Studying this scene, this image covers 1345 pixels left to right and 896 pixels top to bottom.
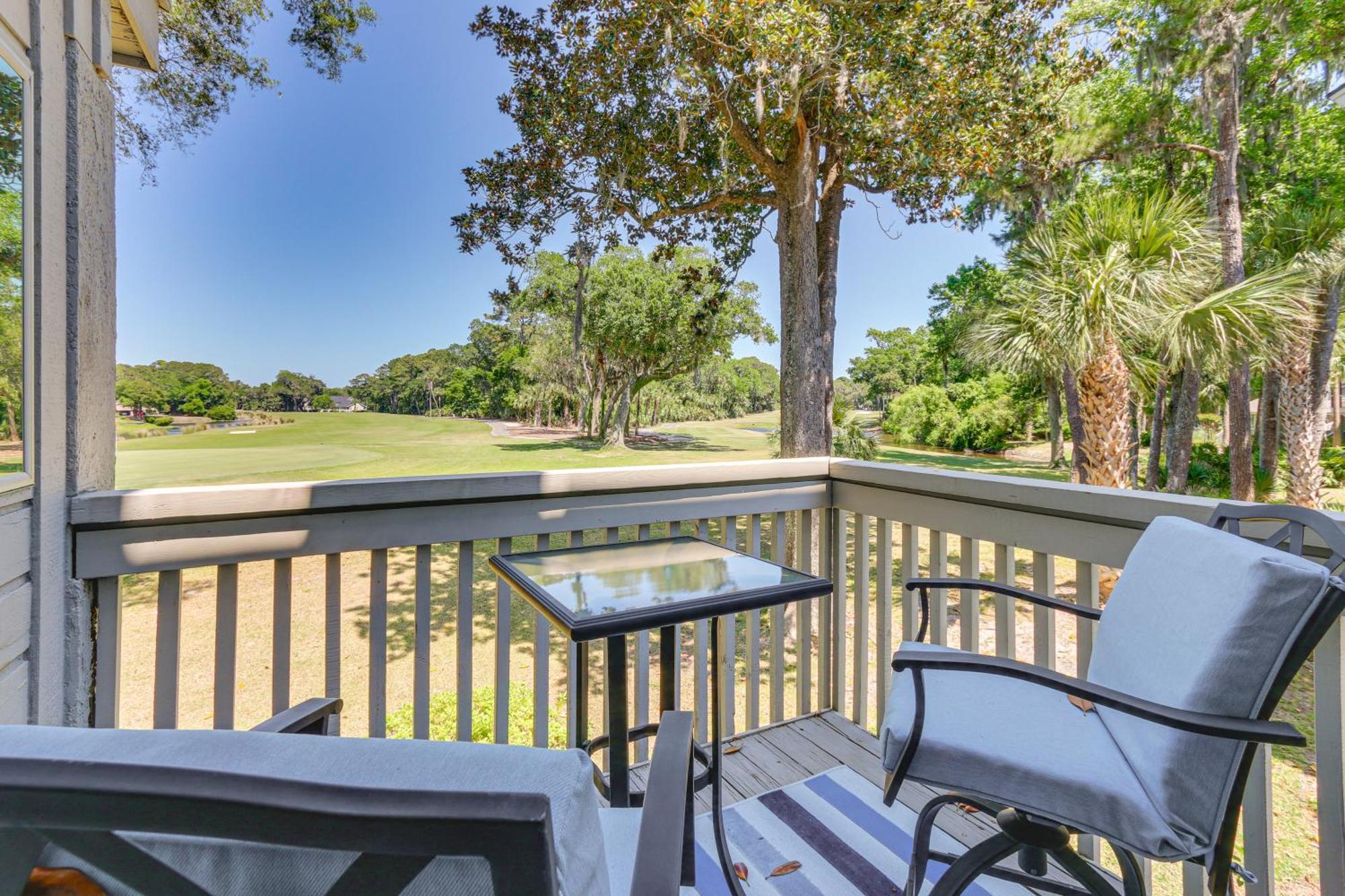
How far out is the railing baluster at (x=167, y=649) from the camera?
1489mm

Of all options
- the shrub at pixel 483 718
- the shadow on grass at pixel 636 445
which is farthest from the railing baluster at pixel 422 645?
the shadow on grass at pixel 636 445

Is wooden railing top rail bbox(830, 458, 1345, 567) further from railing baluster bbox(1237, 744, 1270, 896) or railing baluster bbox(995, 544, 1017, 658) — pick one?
railing baluster bbox(1237, 744, 1270, 896)

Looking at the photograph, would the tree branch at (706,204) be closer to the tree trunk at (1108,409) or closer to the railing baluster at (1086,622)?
the tree trunk at (1108,409)

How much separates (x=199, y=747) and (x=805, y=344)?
599 centimetres

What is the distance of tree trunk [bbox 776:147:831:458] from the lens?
19.8 ft

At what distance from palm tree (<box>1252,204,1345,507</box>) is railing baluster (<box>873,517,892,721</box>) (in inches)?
303

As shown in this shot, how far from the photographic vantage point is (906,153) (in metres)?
5.28

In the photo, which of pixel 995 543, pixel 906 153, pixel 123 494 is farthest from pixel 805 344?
pixel 123 494

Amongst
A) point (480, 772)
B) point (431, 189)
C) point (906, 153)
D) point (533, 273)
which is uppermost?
point (431, 189)

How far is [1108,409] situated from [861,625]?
16.1ft

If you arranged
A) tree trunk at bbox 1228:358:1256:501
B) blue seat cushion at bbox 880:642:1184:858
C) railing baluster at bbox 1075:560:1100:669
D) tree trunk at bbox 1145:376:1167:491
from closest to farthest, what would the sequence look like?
blue seat cushion at bbox 880:642:1184:858
railing baluster at bbox 1075:560:1100:669
tree trunk at bbox 1228:358:1256:501
tree trunk at bbox 1145:376:1167:491

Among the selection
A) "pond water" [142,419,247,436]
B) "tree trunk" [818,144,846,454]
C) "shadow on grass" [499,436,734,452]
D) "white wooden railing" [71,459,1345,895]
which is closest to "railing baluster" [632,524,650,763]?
"white wooden railing" [71,459,1345,895]

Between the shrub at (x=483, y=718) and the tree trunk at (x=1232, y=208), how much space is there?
29.3 feet

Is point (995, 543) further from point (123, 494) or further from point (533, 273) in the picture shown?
point (533, 273)
